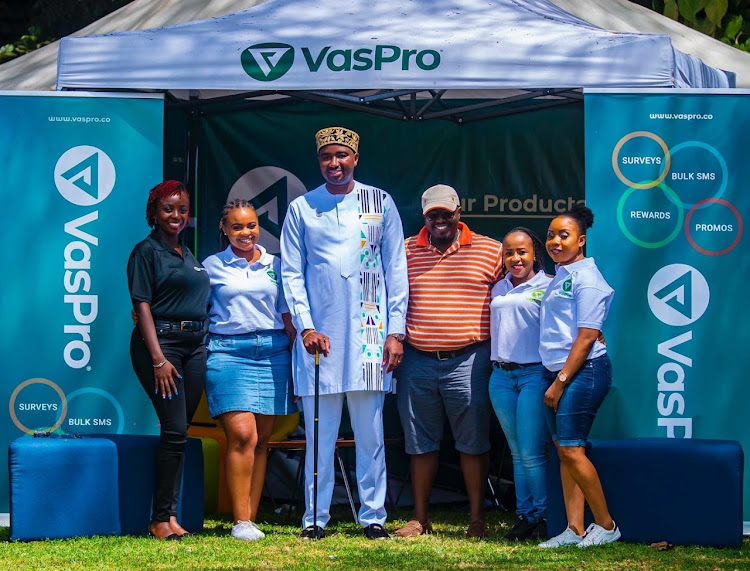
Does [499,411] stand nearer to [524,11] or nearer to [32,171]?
[524,11]

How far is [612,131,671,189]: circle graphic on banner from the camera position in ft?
21.9

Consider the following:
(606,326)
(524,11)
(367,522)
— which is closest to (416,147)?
(524,11)

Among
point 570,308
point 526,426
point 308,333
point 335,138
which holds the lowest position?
point 526,426

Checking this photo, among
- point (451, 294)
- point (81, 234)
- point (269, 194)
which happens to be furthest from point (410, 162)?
point (81, 234)

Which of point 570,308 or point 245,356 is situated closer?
point 570,308

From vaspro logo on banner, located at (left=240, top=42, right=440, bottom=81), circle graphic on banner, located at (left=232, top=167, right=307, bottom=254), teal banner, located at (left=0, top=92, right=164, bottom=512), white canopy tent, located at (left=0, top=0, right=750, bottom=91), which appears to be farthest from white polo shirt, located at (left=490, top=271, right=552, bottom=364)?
white canopy tent, located at (left=0, top=0, right=750, bottom=91)

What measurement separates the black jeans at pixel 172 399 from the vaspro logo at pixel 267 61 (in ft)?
4.69

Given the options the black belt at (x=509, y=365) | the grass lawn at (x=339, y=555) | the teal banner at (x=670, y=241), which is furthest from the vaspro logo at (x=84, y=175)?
the teal banner at (x=670, y=241)

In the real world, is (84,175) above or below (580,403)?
above

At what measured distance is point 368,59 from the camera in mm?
6629

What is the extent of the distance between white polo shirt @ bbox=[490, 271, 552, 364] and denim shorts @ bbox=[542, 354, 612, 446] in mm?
425

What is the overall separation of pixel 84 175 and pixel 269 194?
1.95 metres

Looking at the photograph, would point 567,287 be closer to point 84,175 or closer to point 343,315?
point 343,315

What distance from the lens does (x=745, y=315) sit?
6633 millimetres
